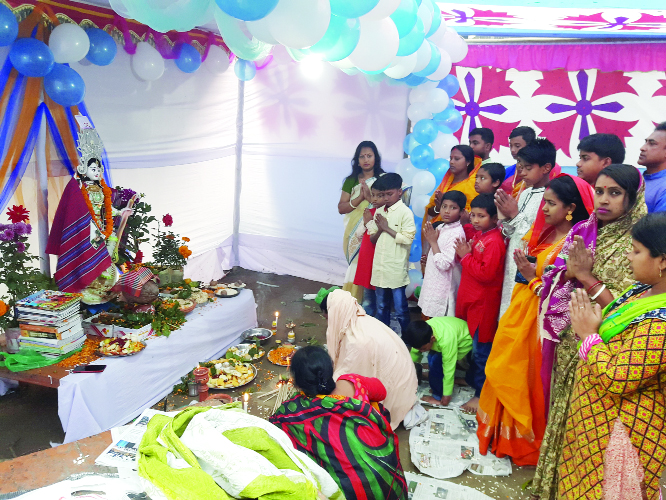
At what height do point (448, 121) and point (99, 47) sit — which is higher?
point (99, 47)

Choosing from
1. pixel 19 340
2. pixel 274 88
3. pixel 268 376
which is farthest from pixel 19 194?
pixel 274 88

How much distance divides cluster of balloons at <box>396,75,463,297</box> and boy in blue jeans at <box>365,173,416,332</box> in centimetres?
48

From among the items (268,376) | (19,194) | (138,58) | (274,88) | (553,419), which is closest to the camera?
(553,419)

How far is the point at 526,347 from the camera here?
2955 millimetres

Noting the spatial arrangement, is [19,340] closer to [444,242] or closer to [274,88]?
[444,242]

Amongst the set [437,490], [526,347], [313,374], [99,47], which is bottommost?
[437,490]

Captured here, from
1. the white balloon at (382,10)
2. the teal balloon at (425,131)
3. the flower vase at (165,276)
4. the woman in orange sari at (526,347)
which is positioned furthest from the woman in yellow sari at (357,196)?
the woman in orange sari at (526,347)

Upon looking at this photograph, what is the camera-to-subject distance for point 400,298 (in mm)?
4652

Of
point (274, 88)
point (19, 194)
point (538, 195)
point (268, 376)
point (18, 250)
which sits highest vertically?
point (274, 88)

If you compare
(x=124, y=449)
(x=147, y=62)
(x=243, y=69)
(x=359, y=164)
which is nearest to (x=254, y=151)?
(x=243, y=69)

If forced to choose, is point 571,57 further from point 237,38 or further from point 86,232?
point 86,232

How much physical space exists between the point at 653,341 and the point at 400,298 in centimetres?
295

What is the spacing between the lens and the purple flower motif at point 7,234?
3.28m

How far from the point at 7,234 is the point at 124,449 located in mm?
2093
